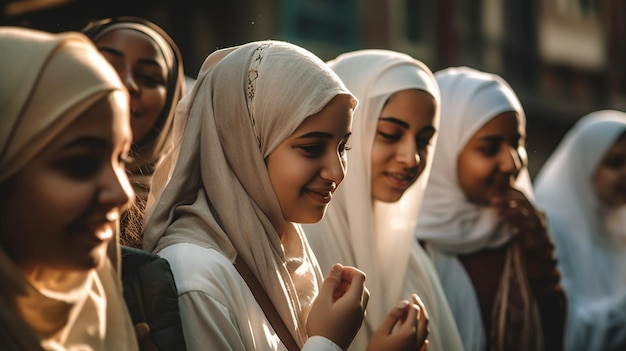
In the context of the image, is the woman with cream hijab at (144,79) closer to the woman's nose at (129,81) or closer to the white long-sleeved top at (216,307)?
the woman's nose at (129,81)

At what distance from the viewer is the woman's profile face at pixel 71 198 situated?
215 centimetres

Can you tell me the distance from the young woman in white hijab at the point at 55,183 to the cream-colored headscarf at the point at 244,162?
63cm

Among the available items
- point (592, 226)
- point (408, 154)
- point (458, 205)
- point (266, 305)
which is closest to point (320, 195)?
point (266, 305)

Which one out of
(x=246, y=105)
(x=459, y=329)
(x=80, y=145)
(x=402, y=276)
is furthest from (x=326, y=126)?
(x=459, y=329)

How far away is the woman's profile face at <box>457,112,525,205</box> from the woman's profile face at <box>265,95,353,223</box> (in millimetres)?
1932

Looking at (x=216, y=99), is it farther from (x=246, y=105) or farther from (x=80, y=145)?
(x=80, y=145)

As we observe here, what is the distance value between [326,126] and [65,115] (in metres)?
1.01

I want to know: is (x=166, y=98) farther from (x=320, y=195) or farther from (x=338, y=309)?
(x=338, y=309)

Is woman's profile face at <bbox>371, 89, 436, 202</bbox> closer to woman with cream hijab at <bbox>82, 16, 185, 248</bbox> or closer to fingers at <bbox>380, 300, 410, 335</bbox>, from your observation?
woman with cream hijab at <bbox>82, 16, 185, 248</bbox>

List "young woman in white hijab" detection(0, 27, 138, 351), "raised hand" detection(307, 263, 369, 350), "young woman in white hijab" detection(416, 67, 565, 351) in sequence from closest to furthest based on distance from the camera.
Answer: "young woman in white hijab" detection(0, 27, 138, 351) → "raised hand" detection(307, 263, 369, 350) → "young woman in white hijab" detection(416, 67, 565, 351)

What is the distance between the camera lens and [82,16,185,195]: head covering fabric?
4098 mm

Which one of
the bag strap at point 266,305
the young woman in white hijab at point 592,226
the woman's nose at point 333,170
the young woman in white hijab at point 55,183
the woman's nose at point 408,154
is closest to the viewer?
the young woman in white hijab at point 55,183

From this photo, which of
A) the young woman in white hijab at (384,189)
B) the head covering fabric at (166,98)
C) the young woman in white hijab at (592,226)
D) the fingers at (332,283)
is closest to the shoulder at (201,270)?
the fingers at (332,283)

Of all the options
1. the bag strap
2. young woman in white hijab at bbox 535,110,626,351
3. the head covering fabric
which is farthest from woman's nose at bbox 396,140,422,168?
young woman in white hijab at bbox 535,110,626,351
